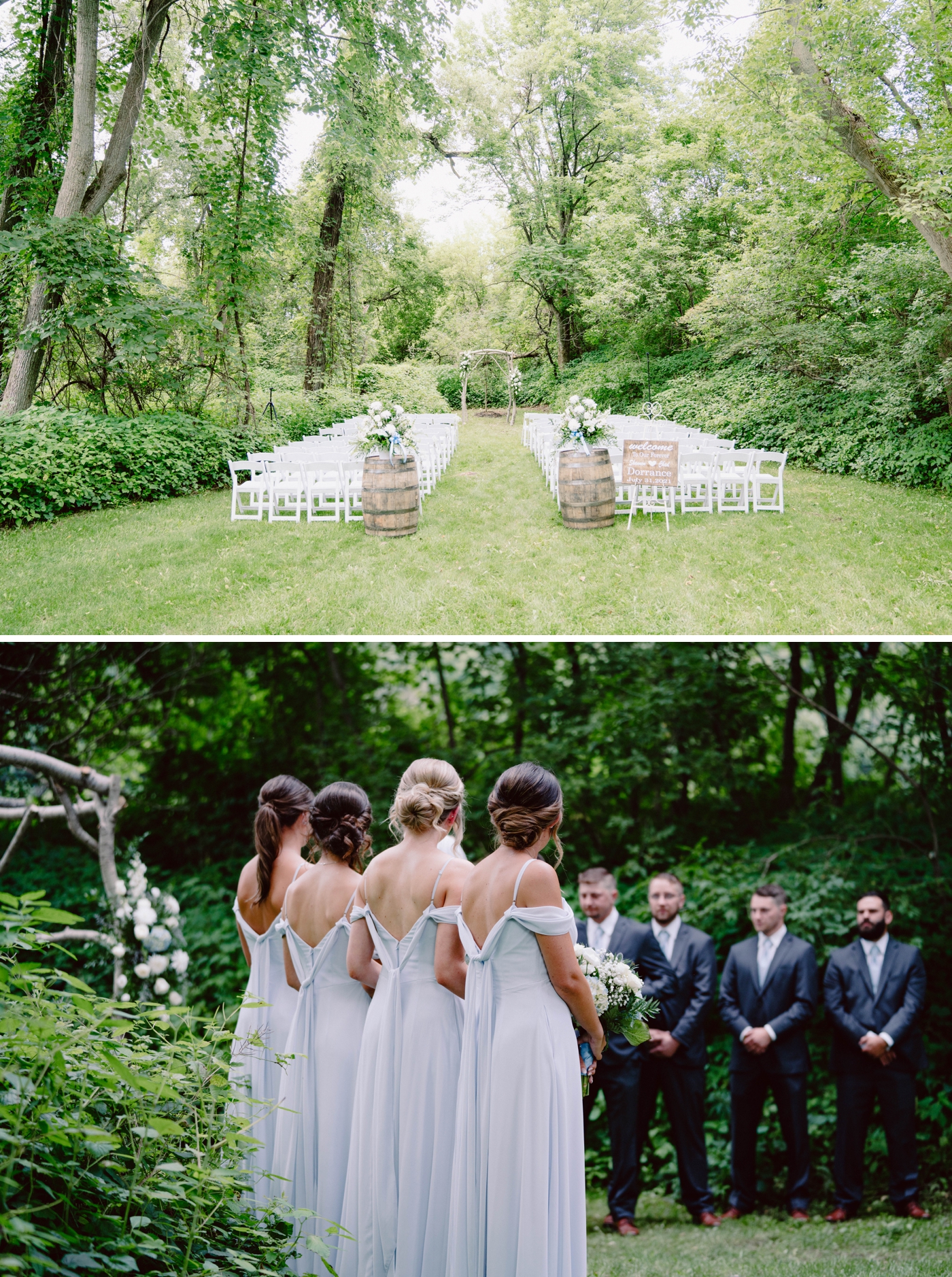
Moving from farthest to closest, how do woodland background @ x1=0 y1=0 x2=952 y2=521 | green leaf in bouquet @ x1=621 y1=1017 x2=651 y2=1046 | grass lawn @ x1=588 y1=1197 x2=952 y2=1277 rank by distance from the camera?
woodland background @ x1=0 y1=0 x2=952 y2=521
grass lawn @ x1=588 y1=1197 x2=952 y2=1277
green leaf in bouquet @ x1=621 y1=1017 x2=651 y2=1046

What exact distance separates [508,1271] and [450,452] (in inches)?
564

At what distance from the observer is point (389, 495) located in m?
9.74

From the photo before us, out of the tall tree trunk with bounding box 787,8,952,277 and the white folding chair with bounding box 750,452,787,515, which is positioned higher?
the tall tree trunk with bounding box 787,8,952,277

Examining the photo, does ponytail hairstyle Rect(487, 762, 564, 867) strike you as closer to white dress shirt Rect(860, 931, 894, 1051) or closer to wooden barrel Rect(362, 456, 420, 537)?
white dress shirt Rect(860, 931, 894, 1051)

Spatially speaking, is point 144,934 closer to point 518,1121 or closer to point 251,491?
point 518,1121

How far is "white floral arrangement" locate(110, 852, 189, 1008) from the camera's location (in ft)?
17.0

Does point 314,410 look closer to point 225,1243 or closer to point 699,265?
point 699,265

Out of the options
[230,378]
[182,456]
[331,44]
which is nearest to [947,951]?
[182,456]

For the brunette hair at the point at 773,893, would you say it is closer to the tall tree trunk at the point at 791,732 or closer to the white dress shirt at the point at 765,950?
the white dress shirt at the point at 765,950

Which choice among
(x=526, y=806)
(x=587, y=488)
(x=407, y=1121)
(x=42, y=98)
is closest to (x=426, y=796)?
(x=526, y=806)

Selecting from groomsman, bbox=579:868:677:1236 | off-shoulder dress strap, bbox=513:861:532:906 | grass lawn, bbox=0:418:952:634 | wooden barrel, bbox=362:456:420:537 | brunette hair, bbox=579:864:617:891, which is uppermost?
wooden barrel, bbox=362:456:420:537

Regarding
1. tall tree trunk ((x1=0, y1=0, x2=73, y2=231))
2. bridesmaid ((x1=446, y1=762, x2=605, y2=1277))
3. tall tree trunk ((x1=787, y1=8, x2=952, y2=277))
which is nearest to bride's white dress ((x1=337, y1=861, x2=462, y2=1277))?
bridesmaid ((x1=446, y1=762, x2=605, y2=1277))

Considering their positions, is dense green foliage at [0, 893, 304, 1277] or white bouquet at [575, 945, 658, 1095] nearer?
dense green foliage at [0, 893, 304, 1277]

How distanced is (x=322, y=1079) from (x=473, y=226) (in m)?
18.9
